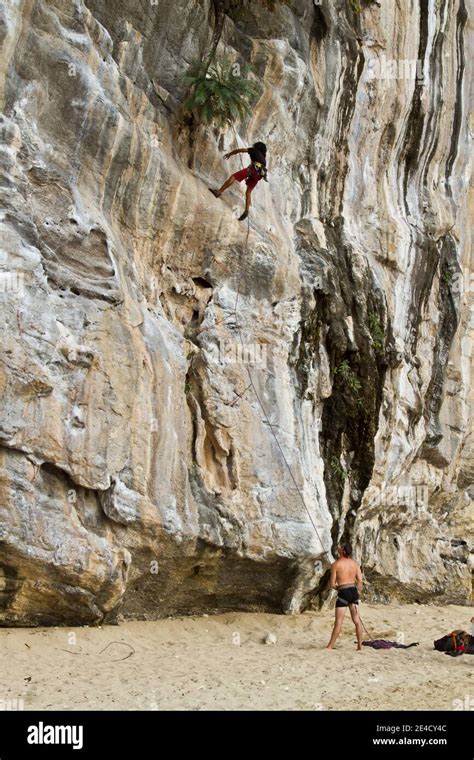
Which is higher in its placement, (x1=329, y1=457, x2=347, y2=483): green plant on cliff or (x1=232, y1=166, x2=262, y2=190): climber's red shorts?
(x1=232, y1=166, x2=262, y2=190): climber's red shorts

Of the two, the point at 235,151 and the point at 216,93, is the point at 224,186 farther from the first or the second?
the point at 216,93

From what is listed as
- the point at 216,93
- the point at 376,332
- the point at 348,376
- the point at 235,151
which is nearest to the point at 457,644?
the point at 348,376

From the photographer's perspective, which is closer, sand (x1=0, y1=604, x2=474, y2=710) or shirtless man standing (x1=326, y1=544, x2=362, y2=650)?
sand (x1=0, y1=604, x2=474, y2=710)

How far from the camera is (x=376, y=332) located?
15500mm

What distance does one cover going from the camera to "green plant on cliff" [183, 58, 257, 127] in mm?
12727

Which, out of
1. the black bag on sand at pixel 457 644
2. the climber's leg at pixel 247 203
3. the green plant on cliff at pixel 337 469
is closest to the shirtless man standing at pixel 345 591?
the black bag on sand at pixel 457 644

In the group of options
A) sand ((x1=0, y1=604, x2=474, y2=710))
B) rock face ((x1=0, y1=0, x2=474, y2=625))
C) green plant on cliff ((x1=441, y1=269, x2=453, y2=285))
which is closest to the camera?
sand ((x1=0, y1=604, x2=474, y2=710))

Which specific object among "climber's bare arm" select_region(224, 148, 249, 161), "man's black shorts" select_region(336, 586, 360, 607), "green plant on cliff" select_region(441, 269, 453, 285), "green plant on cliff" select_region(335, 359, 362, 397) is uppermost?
"climber's bare arm" select_region(224, 148, 249, 161)

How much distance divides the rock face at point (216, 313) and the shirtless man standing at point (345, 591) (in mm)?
898

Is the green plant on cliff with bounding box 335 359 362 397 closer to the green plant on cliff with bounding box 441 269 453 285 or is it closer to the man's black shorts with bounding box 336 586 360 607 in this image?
the man's black shorts with bounding box 336 586 360 607

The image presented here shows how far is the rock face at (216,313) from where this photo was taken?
1069cm

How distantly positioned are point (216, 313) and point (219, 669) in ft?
17.2

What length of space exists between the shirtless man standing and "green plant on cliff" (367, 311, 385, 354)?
4742 millimetres

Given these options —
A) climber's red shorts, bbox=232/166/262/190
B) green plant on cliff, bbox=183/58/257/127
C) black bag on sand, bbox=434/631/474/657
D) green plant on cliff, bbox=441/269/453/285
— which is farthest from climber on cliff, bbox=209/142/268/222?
black bag on sand, bbox=434/631/474/657
